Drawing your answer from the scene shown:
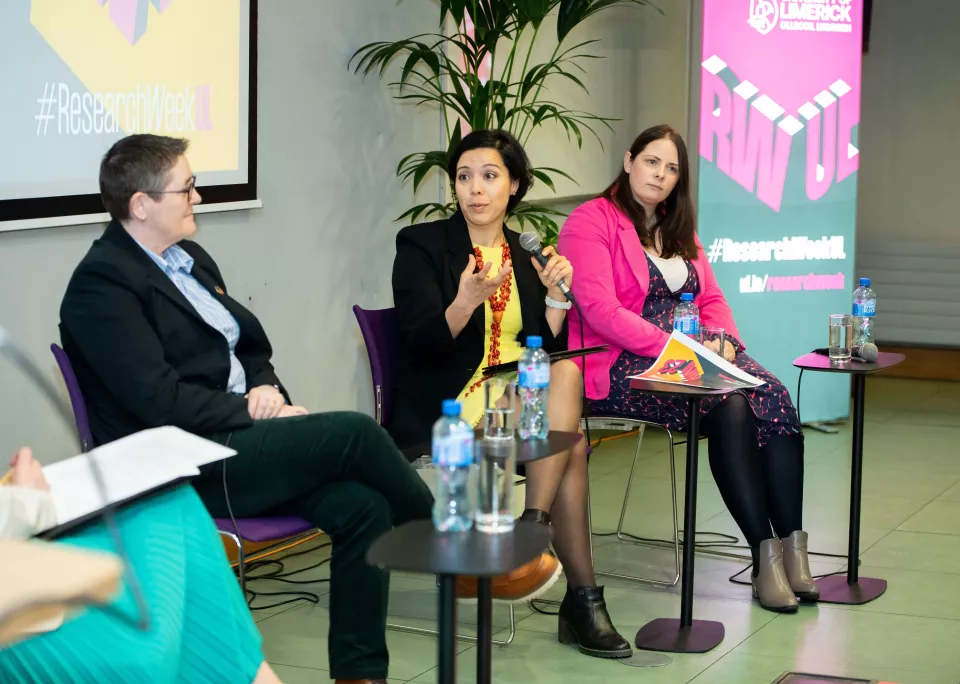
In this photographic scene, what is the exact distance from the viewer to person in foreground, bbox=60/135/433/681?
277 centimetres

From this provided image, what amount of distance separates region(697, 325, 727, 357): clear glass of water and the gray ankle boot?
60 cm

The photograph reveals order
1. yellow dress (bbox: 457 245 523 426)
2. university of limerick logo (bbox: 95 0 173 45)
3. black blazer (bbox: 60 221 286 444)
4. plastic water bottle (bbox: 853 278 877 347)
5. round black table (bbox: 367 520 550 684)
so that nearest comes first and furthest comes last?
round black table (bbox: 367 520 550 684)
black blazer (bbox: 60 221 286 444)
university of limerick logo (bbox: 95 0 173 45)
yellow dress (bbox: 457 245 523 426)
plastic water bottle (bbox: 853 278 877 347)

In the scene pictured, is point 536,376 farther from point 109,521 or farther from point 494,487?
point 109,521

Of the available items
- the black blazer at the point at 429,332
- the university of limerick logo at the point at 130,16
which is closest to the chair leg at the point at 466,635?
the black blazer at the point at 429,332

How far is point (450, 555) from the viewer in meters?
1.88

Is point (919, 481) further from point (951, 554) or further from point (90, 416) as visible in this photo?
point (90, 416)

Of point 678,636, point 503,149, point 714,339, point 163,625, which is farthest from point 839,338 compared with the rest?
point 163,625

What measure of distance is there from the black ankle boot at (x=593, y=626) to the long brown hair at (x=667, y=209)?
126 centimetres

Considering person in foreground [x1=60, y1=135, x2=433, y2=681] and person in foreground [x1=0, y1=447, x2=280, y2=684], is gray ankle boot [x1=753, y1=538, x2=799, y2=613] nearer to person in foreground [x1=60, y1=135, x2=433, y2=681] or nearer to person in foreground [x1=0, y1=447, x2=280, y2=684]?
person in foreground [x1=60, y1=135, x2=433, y2=681]

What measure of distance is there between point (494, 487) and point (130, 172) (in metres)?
1.27

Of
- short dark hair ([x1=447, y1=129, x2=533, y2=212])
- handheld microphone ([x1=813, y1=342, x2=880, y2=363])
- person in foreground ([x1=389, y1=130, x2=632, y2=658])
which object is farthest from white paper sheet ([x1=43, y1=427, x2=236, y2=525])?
handheld microphone ([x1=813, y1=342, x2=880, y2=363])

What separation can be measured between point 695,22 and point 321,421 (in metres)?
3.93

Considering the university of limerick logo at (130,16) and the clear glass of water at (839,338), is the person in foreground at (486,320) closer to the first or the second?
the clear glass of water at (839,338)

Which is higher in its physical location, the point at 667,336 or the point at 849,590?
the point at 667,336
